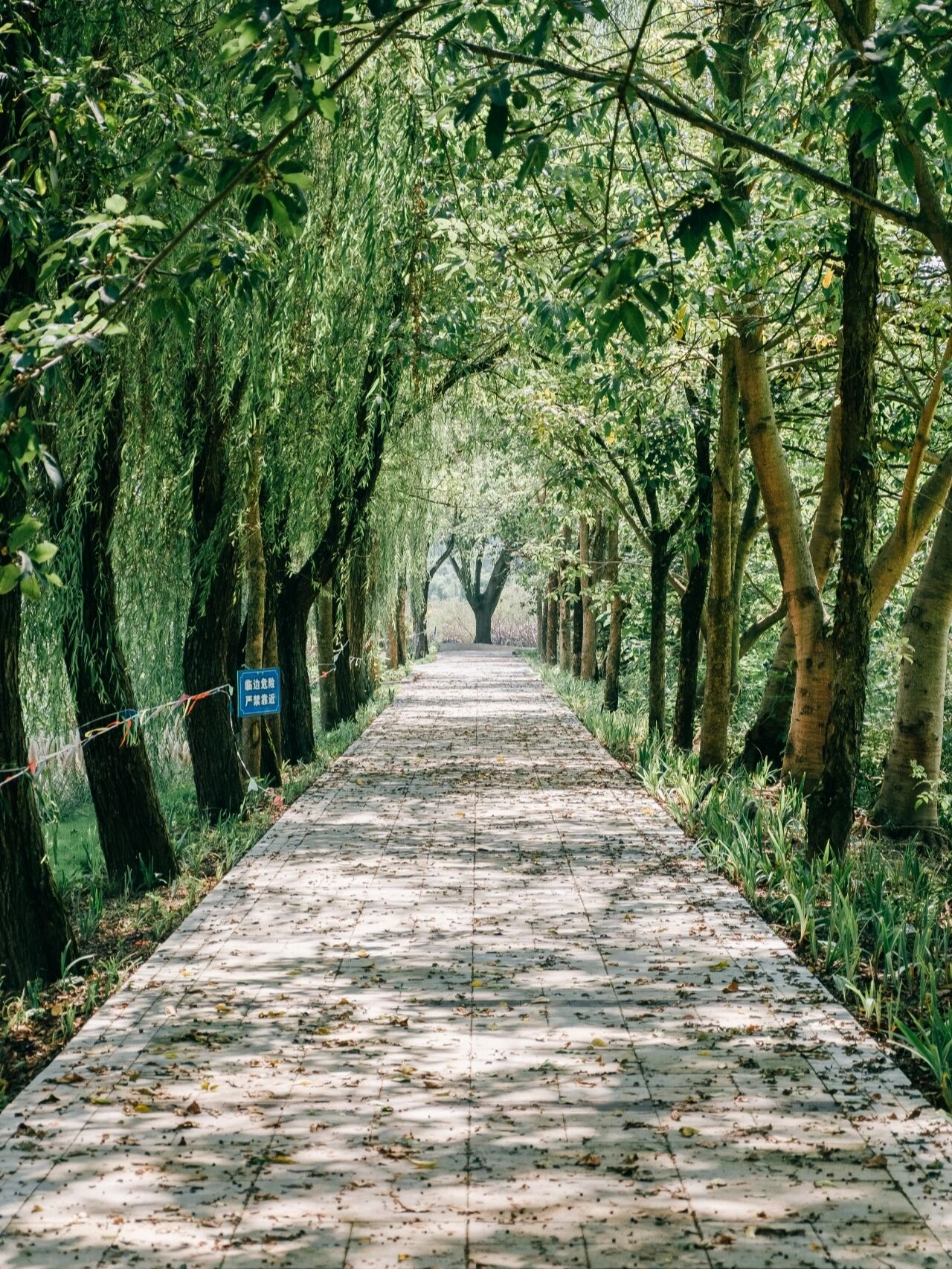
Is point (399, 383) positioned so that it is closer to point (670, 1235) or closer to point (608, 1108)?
point (608, 1108)

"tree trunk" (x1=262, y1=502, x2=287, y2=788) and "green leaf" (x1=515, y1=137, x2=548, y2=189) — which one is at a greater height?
"green leaf" (x1=515, y1=137, x2=548, y2=189)

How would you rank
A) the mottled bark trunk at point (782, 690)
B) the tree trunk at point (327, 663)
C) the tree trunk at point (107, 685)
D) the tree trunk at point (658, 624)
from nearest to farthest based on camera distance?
the tree trunk at point (107, 685), the mottled bark trunk at point (782, 690), the tree trunk at point (658, 624), the tree trunk at point (327, 663)

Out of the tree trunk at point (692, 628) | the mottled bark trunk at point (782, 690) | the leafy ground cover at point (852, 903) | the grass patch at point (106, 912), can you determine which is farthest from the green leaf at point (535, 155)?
the tree trunk at point (692, 628)

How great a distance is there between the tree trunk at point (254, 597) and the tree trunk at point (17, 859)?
451 cm

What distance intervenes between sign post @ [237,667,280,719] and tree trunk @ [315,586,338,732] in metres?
6.36

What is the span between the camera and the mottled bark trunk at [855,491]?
323 inches

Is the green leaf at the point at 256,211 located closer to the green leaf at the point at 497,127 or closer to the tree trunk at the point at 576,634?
the green leaf at the point at 497,127

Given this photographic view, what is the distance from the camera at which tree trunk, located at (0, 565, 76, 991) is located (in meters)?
6.37

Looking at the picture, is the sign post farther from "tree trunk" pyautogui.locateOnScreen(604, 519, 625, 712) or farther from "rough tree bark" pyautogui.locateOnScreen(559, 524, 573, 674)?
"rough tree bark" pyautogui.locateOnScreen(559, 524, 573, 674)

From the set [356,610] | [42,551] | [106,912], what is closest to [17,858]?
[106,912]

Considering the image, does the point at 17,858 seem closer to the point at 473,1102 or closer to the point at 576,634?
the point at 473,1102

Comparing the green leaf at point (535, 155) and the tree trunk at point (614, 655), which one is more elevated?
the green leaf at point (535, 155)

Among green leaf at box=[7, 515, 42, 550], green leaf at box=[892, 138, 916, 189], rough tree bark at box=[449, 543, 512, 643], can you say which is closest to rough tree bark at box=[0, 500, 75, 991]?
green leaf at box=[7, 515, 42, 550]

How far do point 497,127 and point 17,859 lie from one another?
168 inches
